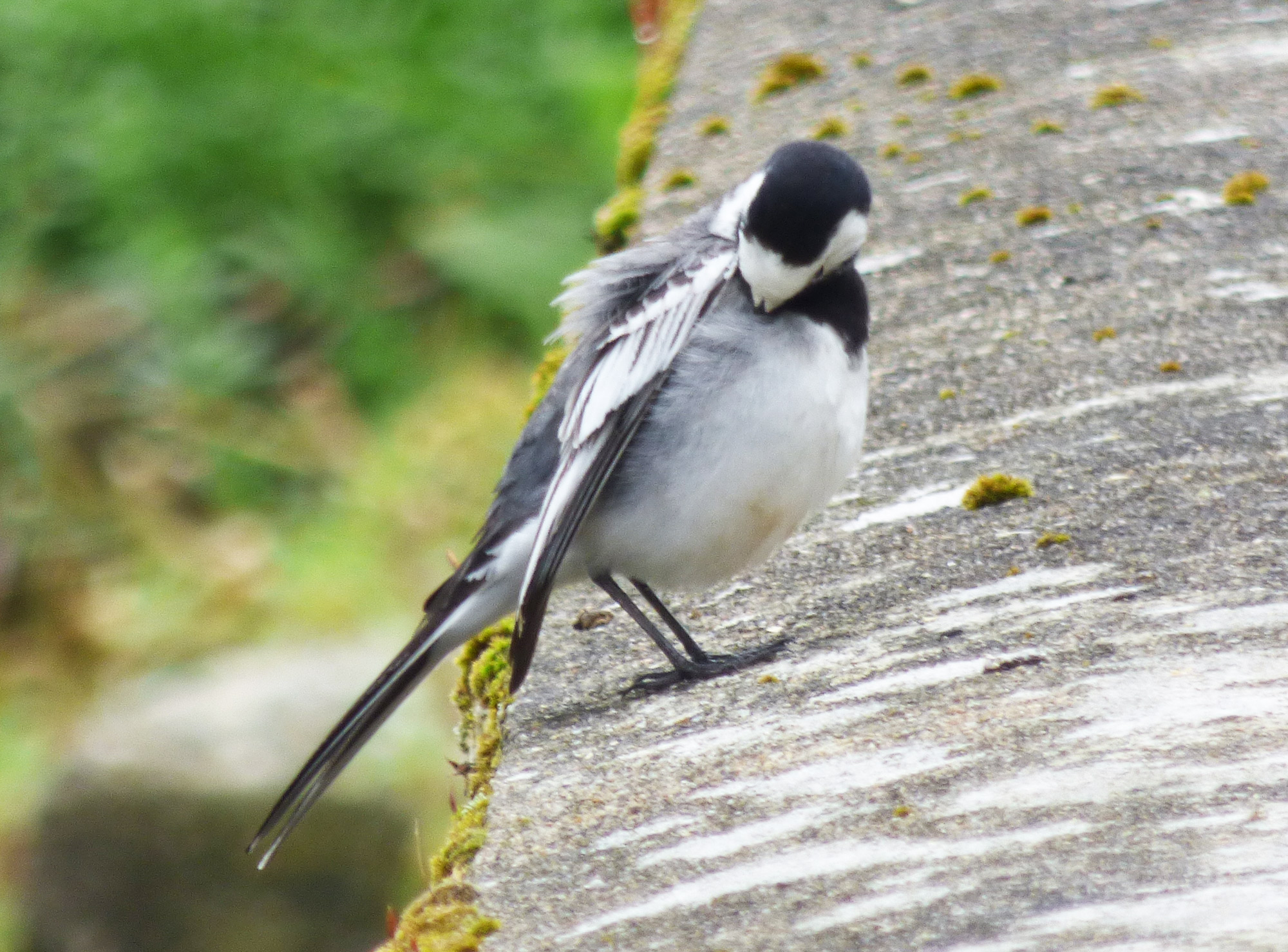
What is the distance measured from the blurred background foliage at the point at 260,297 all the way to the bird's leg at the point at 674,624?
3.92 m

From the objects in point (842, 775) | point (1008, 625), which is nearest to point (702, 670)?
point (1008, 625)

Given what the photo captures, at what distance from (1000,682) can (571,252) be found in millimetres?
5921

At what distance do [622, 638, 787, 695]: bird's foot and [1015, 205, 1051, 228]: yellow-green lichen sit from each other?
4.74ft

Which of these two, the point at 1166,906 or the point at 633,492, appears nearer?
the point at 1166,906

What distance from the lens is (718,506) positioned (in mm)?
2764

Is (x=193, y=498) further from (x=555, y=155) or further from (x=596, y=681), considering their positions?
(x=596, y=681)

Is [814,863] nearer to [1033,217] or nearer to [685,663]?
[685,663]

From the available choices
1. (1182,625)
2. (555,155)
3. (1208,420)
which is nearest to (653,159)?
(1208,420)

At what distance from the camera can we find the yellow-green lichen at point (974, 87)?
4301 millimetres

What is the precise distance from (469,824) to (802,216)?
1205 millimetres

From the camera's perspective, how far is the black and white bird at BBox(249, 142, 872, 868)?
2.73 metres

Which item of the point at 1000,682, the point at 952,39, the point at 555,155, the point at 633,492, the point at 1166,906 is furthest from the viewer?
the point at 555,155

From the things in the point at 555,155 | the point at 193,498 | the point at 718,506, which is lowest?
the point at 193,498

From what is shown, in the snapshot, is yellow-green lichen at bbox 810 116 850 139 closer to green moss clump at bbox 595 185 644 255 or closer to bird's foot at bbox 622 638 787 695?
green moss clump at bbox 595 185 644 255
